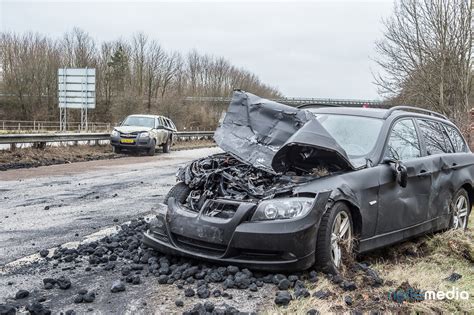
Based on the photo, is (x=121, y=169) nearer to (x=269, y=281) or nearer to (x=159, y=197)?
(x=159, y=197)

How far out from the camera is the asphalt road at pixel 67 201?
5730 mm

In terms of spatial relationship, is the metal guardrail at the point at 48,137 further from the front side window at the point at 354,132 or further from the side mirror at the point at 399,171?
the side mirror at the point at 399,171

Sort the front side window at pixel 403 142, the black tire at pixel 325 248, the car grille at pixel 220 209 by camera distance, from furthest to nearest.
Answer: the front side window at pixel 403 142
the car grille at pixel 220 209
the black tire at pixel 325 248

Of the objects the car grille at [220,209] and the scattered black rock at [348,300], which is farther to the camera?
the car grille at [220,209]

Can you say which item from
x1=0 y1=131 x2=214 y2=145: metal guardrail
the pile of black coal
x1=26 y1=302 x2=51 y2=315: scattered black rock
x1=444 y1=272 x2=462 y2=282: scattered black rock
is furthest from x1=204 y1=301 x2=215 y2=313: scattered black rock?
x1=0 y1=131 x2=214 y2=145: metal guardrail

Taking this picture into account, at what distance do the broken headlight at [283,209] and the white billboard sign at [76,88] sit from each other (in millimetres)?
25212

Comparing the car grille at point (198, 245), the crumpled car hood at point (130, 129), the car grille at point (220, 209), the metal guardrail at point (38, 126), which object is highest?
the car grille at point (220, 209)

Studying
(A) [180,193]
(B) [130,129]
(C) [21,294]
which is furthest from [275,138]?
(B) [130,129]

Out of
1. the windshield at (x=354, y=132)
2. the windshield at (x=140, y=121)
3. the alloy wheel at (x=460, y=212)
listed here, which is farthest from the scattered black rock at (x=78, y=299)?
the windshield at (x=140, y=121)

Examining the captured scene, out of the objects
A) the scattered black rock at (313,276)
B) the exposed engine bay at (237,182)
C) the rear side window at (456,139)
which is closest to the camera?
the scattered black rock at (313,276)

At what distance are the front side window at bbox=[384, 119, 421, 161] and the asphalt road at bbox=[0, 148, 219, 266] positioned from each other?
106 inches

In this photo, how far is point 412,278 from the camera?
161 inches

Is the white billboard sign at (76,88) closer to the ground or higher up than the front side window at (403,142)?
higher up

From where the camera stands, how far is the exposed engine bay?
4.29 metres
